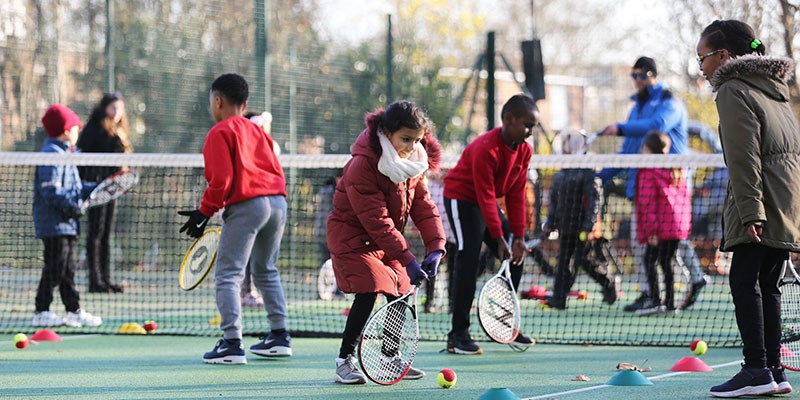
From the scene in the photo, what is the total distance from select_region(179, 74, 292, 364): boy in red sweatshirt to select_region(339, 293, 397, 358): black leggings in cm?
105

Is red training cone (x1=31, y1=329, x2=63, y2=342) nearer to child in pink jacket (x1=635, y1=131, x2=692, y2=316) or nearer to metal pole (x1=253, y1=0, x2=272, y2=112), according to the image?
child in pink jacket (x1=635, y1=131, x2=692, y2=316)

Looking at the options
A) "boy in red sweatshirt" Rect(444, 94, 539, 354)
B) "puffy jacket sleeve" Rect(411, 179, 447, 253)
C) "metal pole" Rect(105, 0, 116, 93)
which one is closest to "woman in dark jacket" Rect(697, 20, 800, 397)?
"puffy jacket sleeve" Rect(411, 179, 447, 253)

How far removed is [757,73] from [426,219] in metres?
1.80

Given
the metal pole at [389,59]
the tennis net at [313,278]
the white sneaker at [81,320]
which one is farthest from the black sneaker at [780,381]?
the metal pole at [389,59]

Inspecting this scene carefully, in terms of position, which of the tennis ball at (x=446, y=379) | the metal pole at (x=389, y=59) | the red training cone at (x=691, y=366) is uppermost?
the metal pole at (x=389, y=59)

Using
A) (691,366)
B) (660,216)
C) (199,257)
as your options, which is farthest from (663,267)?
(199,257)

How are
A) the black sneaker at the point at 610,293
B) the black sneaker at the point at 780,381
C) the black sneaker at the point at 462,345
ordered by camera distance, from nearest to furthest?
1. the black sneaker at the point at 780,381
2. the black sneaker at the point at 462,345
3. the black sneaker at the point at 610,293

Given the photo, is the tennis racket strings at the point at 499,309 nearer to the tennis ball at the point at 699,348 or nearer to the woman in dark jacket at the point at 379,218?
the woman in dark jacket at the point at 379,218

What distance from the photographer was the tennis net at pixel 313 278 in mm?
8930

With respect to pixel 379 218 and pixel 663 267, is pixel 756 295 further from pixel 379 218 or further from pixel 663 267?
pixel 663 267

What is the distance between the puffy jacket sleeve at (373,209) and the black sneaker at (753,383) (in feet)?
5.33

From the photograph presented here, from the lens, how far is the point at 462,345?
7445 millimetres

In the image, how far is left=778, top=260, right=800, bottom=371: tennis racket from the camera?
19.4ft

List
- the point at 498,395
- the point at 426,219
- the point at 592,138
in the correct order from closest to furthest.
Answer: the point at 498,395 < the point at 426,219 < the point at 592,138
